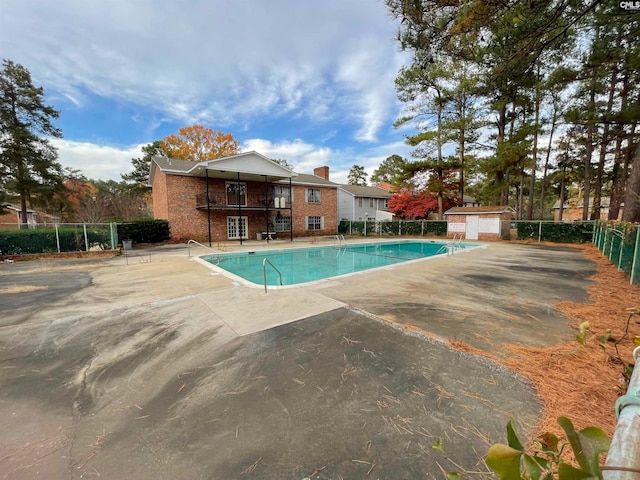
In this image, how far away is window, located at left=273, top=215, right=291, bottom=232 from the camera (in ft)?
74.1

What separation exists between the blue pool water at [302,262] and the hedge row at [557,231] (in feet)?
33.9

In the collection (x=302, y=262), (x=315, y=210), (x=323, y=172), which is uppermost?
(x=323, y=172)

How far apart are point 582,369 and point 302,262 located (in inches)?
406

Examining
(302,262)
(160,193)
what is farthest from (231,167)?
(302,262)

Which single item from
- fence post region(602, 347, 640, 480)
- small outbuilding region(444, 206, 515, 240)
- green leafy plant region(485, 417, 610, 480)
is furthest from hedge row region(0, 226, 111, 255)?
small outbuilding region(444, 206, 515, 240)

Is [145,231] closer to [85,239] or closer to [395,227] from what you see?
[85,239]

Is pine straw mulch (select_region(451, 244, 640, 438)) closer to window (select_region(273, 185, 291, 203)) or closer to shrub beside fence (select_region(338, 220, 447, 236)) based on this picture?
shrub beside fence (select_region(338, 220, 447, 236))

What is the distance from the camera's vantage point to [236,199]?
2066cm

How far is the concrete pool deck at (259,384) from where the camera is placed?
6.16 feet

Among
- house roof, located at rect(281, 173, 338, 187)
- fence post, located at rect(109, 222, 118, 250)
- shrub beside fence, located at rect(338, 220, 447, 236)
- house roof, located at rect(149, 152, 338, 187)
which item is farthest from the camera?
house roof, located at rect(281, 173, 338, 187)

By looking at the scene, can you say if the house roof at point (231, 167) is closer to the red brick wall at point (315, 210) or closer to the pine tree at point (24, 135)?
the red brick wall at point (315, 210)

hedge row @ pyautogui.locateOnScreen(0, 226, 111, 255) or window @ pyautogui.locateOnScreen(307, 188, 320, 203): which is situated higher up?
window @ pyautogui.locateOnScreen(307, 188, 320, 203)

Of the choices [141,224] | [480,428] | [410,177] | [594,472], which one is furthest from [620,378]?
[410,177]

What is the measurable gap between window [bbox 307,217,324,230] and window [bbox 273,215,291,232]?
2227mm
